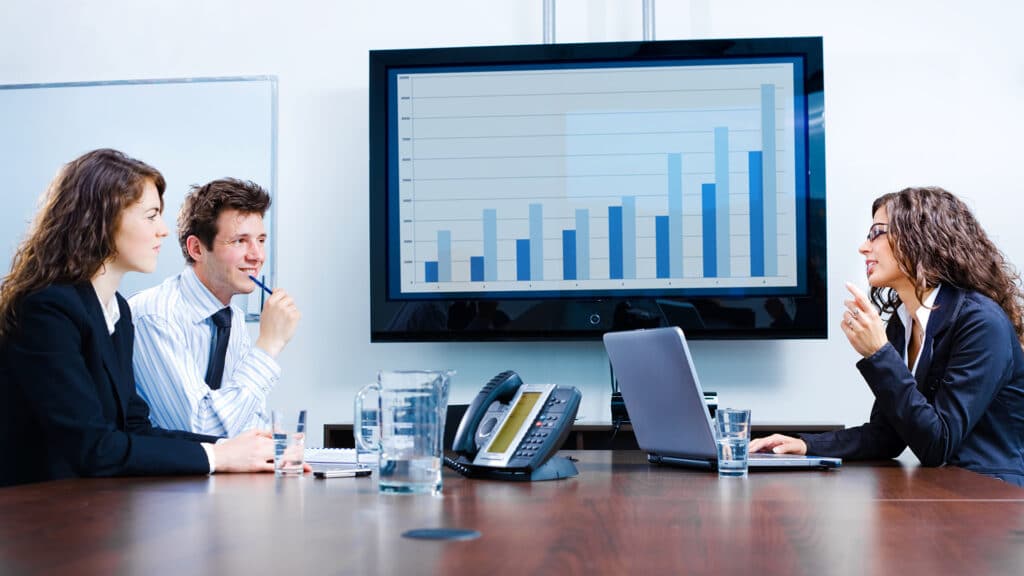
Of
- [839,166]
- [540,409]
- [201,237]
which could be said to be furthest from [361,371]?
[540,409]

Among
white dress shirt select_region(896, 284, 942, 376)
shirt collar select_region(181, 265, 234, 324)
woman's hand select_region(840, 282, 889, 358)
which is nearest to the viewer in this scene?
woman's hand select_region(840, 282, 889, 358)

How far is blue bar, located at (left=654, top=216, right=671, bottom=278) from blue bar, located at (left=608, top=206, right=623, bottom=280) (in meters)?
0.12

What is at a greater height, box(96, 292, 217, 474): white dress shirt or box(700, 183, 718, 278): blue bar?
box(700, 183, 718, 278): blue bar

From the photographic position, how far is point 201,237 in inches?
128

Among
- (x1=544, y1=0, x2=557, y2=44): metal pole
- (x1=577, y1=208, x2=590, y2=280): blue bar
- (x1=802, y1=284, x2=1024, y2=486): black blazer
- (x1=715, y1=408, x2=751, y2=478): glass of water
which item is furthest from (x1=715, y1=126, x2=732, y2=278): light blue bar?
(x1=715, y1=408, x2=751, y2=478): glass of water

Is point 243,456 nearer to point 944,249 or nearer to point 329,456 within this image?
point 329,456

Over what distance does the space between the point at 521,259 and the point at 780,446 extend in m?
1.56

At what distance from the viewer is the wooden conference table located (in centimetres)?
98

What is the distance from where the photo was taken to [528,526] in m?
1.22

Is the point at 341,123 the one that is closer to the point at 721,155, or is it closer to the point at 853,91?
the point at 721,155

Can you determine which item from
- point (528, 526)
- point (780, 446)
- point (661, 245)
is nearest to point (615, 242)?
point (661, 245)

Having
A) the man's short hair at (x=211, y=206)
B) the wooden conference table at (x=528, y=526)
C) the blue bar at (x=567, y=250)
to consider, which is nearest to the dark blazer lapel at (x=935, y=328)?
the wooden conference table at (x=528, y=526)

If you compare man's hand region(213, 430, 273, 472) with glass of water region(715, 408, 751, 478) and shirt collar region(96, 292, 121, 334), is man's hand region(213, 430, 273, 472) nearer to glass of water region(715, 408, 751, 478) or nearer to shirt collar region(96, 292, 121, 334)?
shirt collar region(96, 292, 121, 334)

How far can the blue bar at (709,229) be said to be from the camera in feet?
11.8
